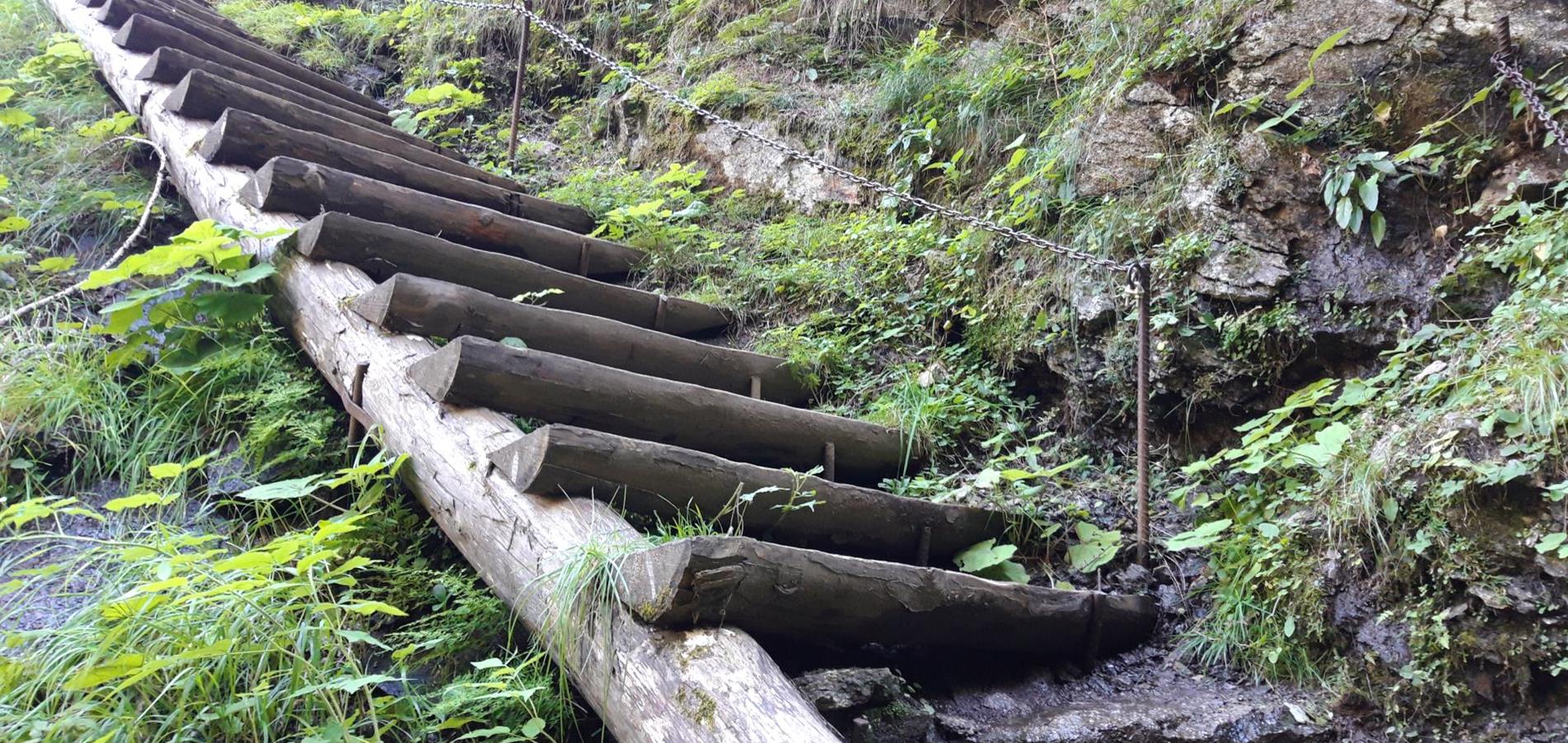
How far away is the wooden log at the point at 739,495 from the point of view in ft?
7.18

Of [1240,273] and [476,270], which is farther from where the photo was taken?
[476,270]

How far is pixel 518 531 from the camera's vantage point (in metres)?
2.17

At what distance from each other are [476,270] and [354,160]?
1.08 m

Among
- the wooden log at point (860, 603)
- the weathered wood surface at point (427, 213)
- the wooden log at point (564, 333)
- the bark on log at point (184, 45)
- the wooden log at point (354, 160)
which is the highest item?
the bark on log at point (184, 45)

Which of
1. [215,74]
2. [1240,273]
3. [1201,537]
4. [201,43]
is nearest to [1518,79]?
[1240,273]

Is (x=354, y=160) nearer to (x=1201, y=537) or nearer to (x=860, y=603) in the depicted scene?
(x=860, y=603)

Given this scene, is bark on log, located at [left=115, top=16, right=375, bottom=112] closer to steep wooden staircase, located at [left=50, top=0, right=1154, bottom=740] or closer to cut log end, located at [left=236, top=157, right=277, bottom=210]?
steep wooden staircase, located at [left=50, top=0, right=1154, bottom=740]

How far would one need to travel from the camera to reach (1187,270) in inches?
119

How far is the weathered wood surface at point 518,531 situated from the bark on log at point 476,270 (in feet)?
0.31

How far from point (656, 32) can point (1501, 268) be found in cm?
517

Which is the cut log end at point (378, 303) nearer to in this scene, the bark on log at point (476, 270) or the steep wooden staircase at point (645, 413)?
the steep wooden staircase at point (645, 413)

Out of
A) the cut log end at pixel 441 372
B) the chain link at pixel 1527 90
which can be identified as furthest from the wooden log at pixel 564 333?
the chain link at pixel 1527 90

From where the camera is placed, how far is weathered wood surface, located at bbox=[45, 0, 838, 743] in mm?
1653

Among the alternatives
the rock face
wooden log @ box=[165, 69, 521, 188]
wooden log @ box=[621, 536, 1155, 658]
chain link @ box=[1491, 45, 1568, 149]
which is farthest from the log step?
chain link @ box=[1491, 45, 1568, 149]
